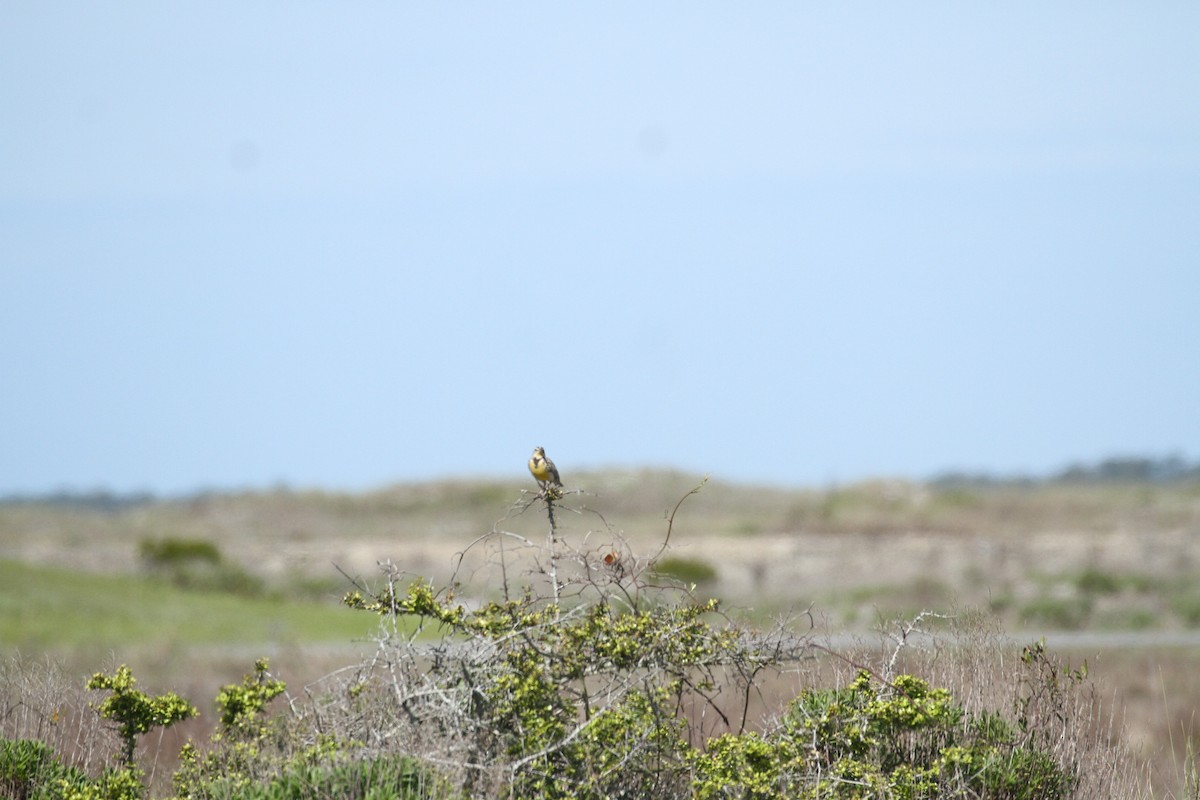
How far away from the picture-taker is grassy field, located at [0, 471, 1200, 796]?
2097 centimetres

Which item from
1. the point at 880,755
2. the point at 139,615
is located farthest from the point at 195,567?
the point at 880,755

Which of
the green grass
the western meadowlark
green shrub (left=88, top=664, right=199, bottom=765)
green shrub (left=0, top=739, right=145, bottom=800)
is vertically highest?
the western meadowlark

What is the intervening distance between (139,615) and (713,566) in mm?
14942

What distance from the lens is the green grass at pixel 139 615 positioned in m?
28.4

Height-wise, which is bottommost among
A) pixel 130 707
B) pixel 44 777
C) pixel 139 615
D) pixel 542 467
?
pixel 139 615

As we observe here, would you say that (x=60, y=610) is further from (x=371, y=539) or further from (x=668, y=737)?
(x=668, y=737)

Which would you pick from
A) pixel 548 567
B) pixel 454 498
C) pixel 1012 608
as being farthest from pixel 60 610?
pixel 454 498

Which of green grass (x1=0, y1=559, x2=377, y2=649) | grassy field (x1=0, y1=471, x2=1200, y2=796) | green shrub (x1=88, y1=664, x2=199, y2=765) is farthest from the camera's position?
green grass (x1=0, y1=559, x2=377, y2=649)

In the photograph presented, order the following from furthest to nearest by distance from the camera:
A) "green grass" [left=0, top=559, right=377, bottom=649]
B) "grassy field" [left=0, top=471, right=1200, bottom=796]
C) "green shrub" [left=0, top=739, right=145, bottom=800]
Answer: "green grass" [left=0, top=559, right=377, bottom=649] → "grassy field" [left=0, top=471, right=1200, bottom=796] → "green shrub" [left=0, top=739, right=145, bottom=800]

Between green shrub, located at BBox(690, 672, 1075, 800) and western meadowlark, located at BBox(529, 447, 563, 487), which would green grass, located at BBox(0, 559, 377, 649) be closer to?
western meadowlark, located at BBox(529, 447, 563, 487)

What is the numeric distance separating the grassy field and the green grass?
10 centimetres

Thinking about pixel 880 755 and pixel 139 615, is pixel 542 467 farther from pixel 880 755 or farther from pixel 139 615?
pixel 139 615

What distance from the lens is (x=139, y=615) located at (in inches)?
1294

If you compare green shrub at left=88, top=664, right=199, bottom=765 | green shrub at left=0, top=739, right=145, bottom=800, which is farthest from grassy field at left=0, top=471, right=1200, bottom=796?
green shrub at left=0, top=739, right=145, bottom=800
